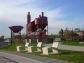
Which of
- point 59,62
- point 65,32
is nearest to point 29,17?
point 65,32

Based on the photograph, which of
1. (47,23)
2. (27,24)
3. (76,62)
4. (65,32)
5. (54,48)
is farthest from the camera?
(65,32)

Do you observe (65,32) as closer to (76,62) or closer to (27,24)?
(27,24)

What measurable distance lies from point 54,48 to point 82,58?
7.39 m

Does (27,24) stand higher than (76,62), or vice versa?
(27,24)

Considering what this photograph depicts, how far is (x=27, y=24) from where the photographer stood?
83562 mm

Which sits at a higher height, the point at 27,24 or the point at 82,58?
the point at 27,24

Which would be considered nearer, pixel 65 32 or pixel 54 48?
pixel 54 48

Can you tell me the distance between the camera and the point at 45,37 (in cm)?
7444

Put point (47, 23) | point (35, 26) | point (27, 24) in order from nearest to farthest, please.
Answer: point (47, 23) → point (35, 26) → point (27, 24)

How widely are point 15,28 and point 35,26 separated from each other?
6.68m

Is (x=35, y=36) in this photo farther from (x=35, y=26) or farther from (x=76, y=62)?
(x=76, y=62)

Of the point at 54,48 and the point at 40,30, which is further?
the point at 40,30

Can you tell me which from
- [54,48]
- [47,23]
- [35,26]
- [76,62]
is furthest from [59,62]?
[35,26]

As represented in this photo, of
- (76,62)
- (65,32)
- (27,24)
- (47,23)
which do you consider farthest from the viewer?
(65,32)
